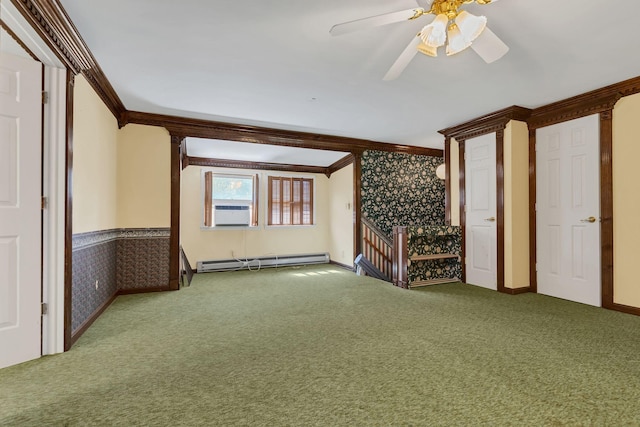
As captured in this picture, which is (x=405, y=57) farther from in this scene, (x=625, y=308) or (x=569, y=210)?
(x=625, y=308)

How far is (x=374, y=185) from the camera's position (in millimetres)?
6023

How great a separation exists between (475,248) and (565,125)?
76.2 inches

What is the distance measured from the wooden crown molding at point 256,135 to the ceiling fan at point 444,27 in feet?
10.3

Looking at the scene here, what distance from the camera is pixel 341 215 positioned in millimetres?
6688

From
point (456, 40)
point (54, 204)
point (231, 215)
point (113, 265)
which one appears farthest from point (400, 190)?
point (54, 204)

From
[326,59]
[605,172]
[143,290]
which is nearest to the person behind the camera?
[326,59]

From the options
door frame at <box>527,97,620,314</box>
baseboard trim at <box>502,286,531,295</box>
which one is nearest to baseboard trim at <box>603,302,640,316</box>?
door frame at <box>527,97,620,314</box>

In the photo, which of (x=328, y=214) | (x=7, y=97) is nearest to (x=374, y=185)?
(x=328, y=214)

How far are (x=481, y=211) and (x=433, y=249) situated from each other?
92 centimetres

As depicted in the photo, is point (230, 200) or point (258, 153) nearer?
point (258, 153)

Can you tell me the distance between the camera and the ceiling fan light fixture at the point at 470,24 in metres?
1.88

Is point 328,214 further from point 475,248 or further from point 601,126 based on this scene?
point 601,126

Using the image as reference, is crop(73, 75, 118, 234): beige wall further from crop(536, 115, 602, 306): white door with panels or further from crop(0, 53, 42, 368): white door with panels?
crop(536, 115, 602, 306): white door with panels

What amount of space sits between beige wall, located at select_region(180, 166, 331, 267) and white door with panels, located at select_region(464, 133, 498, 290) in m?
3.28
